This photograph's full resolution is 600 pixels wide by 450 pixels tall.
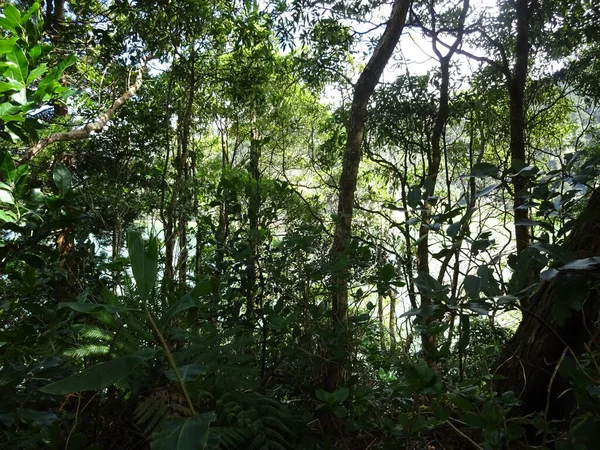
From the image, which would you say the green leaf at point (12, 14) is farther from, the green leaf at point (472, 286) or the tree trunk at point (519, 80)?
the tree trunk at point (519, 80)

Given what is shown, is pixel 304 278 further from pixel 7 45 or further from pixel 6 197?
pixel 7 45

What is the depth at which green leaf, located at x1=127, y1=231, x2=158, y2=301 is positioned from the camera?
0.72 metres

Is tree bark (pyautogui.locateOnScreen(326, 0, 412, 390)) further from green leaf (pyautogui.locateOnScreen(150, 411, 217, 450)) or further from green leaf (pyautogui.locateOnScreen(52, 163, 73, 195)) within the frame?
green leaf (pyautogui.locateOnScreen(150, 411, 217, 450))

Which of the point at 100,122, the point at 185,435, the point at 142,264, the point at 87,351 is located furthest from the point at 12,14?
the point at 100,122

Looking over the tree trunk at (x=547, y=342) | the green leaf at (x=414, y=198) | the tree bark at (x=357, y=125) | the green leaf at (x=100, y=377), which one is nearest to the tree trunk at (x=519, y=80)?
the tree bark at (x=357, y=125)

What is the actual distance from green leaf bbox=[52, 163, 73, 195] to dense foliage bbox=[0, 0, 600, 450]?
0.01 metres

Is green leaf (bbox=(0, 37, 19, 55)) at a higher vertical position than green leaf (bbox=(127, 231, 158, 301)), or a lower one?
higher

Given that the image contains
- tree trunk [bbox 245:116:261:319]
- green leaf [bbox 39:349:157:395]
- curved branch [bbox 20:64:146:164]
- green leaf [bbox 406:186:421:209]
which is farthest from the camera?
curved branch [bbox 20:64:146:164]

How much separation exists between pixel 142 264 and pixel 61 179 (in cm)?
50

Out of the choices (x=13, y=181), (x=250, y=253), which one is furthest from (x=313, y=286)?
(x=13, y=181)

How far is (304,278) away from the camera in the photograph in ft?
6.48

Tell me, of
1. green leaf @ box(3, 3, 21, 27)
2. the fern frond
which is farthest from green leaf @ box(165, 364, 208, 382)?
green leaf @ box(3, 3, 21, 27)

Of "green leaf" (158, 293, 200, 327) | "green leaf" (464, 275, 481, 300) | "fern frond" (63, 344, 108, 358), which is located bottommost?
"fern frond" (63, 344, 108, 358)

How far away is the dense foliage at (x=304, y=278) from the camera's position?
0.94m
